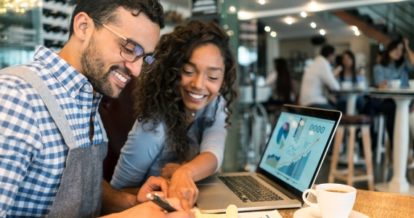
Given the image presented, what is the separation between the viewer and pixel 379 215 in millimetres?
938

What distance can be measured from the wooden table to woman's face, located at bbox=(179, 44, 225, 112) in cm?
56

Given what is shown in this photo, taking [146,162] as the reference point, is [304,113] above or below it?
above

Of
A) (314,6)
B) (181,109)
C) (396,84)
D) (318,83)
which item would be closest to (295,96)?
(318,83)

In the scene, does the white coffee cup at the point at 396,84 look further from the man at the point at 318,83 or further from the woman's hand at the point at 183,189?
the woman's hand at the point at 183,189

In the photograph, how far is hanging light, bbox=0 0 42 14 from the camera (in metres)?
3.12

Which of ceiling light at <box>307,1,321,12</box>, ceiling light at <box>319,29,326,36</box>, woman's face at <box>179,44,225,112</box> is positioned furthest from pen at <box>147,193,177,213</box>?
ceiling light at <box>319,29,326,36</box>

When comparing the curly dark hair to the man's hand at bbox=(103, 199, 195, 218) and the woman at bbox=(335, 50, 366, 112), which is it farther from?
the woman at bbox=(335, 50, 366, 112)

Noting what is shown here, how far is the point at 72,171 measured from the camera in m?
0.79

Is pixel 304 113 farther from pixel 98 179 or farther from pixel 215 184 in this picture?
pixel 98 179

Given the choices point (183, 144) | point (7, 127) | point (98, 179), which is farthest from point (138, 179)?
point (7, 127)

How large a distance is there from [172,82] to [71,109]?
0.60 metres

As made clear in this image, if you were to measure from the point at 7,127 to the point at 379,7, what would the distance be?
17.1 ft

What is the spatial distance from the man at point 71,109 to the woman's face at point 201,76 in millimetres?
354

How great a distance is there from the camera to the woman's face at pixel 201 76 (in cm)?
135
